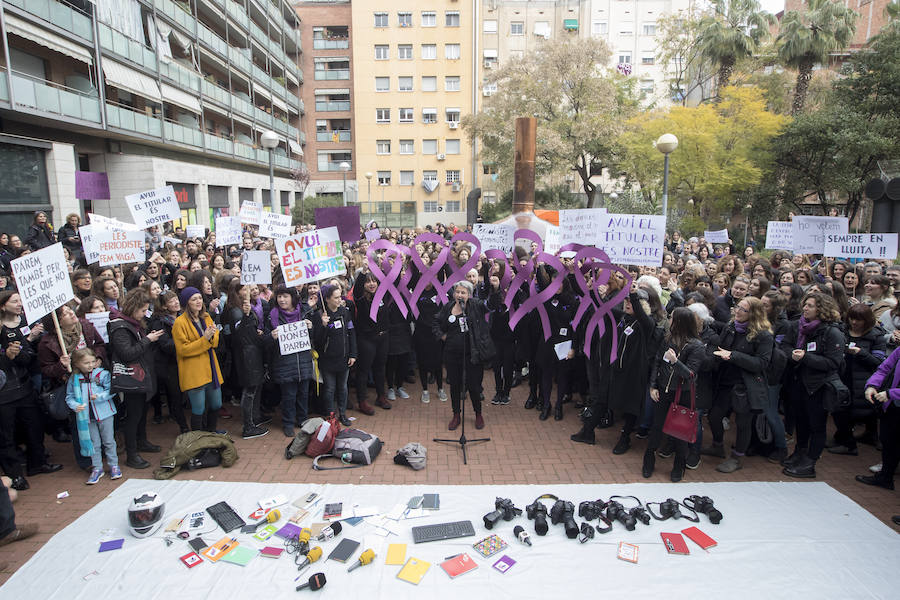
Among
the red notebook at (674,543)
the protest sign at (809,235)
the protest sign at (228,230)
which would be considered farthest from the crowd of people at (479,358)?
the protest sign at (228,230)

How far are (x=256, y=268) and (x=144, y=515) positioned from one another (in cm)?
297

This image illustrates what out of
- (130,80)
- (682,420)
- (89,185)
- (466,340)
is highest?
(130,80)

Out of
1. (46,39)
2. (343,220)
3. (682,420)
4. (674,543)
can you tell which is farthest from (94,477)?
(46,39)

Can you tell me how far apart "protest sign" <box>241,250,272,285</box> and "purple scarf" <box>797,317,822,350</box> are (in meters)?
6.03

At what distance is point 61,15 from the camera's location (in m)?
16.8

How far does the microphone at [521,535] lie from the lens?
14.9ft

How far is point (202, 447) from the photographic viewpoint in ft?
19.2

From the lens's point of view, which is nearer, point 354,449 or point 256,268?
point 354,449

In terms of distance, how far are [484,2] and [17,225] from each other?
42874 mm

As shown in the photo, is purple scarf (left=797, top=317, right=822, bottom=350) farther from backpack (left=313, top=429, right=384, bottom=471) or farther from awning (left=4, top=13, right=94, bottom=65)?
awning (left=4, top=13, right=94, bottom=65)

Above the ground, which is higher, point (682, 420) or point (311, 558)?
point (682, 420)

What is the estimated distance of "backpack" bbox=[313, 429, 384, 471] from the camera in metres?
6.02

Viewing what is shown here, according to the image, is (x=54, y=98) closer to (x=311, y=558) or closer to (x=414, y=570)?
(x=311, y=558)

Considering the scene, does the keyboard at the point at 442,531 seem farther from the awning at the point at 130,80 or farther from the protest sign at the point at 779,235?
the awning at the point at 130,80
